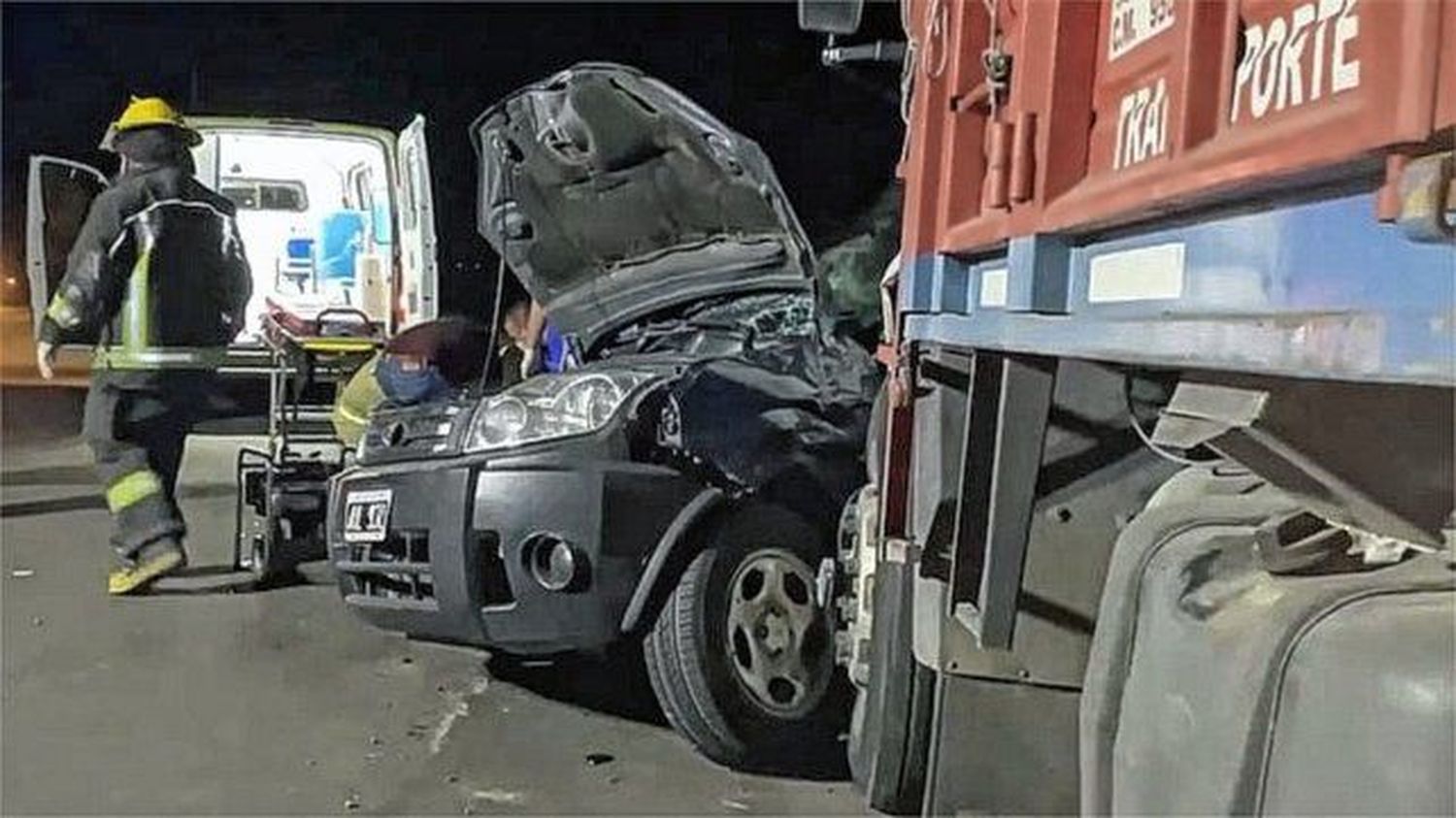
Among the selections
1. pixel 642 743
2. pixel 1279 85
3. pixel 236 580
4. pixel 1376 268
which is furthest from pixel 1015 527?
pixel 236 580

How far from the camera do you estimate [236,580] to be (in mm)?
7871

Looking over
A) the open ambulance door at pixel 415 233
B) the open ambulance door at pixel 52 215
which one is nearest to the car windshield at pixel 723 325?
the open ambulance door at pixel 415 233

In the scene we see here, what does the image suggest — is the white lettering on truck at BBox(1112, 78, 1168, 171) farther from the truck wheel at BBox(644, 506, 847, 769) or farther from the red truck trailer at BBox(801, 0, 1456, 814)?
the truck wheel at BBox(644, 506, 847, 769)

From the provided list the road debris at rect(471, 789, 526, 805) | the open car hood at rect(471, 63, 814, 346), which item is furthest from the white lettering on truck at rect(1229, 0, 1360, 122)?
the open car hood at rect(471, 63, 814, 346)

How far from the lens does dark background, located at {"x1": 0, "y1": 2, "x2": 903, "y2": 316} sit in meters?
9.70

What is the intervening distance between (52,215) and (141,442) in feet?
7.29

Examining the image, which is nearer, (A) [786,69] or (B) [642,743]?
(B) [642,743]

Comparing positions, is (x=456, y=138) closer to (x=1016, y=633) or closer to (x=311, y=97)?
(x=311, y=97)

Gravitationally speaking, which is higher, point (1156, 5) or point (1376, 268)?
point (1156, 5)

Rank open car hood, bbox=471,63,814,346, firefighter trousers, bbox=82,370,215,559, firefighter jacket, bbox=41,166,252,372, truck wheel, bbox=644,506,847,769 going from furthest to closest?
firefighter jacket, bbox=41,166,252,372 < firefighter trousers, bbox=82,370,215,559 < open car hood, bbox=471,63,814,346 < truck wheel, bbox=644,506,847,769

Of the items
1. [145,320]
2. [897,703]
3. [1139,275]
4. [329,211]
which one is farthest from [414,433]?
[329,211]

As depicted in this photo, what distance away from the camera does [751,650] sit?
5043 millimetres

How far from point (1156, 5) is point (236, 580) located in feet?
20.9

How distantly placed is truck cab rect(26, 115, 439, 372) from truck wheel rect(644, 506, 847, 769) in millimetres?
5441
